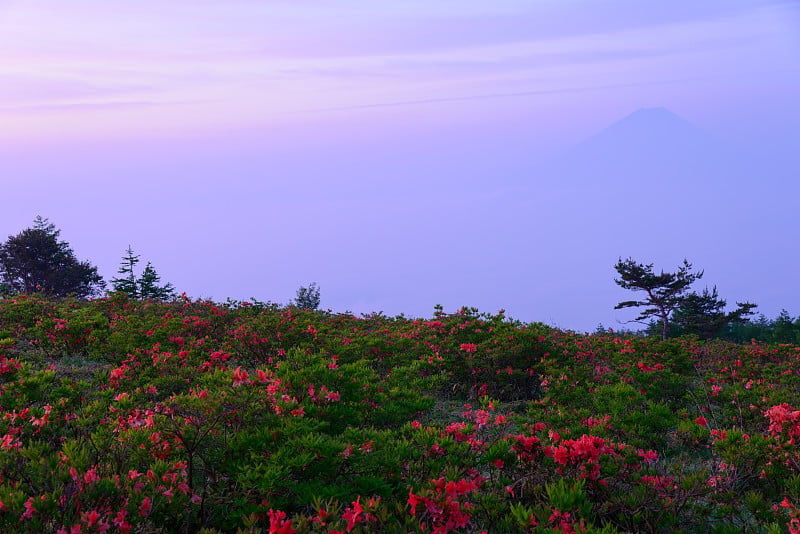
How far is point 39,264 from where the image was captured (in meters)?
34.2

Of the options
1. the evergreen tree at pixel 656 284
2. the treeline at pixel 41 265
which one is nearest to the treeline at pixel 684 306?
the evergreen tree at pixel 656 284

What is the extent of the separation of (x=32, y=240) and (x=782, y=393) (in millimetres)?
38122

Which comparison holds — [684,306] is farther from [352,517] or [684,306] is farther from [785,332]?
[352,517]

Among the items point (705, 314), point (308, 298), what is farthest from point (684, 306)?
point (308, 298)

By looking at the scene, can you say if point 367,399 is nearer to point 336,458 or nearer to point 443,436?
point 443,436

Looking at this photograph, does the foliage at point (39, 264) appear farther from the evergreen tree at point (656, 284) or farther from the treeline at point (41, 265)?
the evergreen tree at point (656, 284)

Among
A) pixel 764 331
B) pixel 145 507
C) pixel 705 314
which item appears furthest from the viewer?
pixel 705 314

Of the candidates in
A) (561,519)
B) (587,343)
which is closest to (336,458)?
(561,519)

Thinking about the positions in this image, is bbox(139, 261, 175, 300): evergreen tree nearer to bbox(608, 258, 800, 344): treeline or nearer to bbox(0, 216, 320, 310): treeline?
bbox(0, 216, 320, 310): treeline

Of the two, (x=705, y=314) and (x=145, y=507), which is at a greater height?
(x=705, y=314)

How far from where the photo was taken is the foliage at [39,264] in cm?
3369

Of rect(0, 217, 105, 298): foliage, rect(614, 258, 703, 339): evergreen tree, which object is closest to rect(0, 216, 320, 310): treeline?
rect(0, 217, 105, 298): foliage

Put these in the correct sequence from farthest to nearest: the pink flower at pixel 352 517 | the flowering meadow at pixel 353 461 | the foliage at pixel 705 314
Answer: the foliage at pixel 705 314
the flowering meadow at pixel 353 461
the pink flower at pixel 352 517

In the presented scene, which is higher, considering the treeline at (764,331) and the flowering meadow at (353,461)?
the treeline at (764,331)
